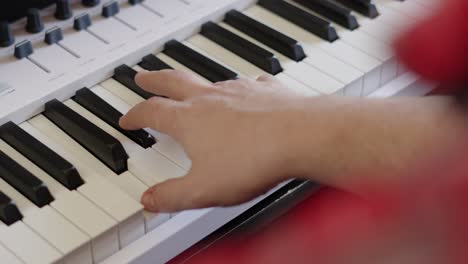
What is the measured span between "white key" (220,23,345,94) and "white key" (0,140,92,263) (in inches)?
16.3

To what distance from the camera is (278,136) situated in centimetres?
107

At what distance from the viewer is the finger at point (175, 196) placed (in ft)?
3.60

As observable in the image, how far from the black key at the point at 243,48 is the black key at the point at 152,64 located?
4.4 inches

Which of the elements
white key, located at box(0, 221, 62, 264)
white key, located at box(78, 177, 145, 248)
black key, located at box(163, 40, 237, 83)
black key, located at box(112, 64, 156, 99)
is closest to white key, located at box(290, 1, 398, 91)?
black key, located at box(163, 40, 237, 83)

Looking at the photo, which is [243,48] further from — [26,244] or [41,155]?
[26,244]

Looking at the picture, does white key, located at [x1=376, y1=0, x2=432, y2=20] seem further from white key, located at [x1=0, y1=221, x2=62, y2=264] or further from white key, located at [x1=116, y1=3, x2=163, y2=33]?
white key, located at [x1=0, y1=221, x2=62, y2=264]

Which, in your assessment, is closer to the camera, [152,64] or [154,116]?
[154,116]

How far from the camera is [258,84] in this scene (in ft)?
3.96

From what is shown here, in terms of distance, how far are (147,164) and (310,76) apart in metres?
0.32

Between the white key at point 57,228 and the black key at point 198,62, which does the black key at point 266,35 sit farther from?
the white key at point 57,228

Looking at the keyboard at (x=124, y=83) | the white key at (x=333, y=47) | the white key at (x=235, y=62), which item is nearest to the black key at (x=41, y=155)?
the keyboard at (x=124, y=83)

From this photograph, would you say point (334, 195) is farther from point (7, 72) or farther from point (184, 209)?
point (7, 72)

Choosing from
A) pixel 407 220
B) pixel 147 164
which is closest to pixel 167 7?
pixel 147 164

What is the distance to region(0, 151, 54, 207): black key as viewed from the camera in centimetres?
113
